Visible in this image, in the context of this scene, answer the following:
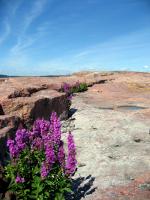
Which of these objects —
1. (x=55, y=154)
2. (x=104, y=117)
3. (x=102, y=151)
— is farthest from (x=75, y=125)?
(x=55, y=154)

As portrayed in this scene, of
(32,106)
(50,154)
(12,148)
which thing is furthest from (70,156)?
(32,106)

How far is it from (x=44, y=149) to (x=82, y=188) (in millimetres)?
2283

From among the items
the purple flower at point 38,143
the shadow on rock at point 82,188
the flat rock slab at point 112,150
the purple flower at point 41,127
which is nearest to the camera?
the purple flower at point 38,143

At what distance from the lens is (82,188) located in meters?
11.2

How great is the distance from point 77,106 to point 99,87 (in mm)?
11030

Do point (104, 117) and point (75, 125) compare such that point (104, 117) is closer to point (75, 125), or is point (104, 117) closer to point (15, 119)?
point (75, 125)

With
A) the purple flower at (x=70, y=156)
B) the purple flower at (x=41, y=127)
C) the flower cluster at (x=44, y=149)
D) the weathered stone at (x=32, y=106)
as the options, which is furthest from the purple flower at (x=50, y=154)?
the weathered stone at (x=32, y=106)

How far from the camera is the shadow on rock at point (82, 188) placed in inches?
420

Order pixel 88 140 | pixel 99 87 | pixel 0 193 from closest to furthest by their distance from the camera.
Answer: pixel 0 193 → pixel 88 140 → pixel 99 87

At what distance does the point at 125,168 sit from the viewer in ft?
42.3

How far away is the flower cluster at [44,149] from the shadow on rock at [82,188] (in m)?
1.26

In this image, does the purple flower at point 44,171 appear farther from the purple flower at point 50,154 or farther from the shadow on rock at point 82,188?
the shadow on rock at point 82,188

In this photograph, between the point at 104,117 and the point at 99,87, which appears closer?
the point at 104,117

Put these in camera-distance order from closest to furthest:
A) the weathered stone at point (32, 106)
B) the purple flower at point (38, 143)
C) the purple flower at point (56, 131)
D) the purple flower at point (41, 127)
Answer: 1. the purple flower at point (56, 131)
2. the purple flower at point (38, 143)
3. the purple flower at point (41, 127)
4. the weathered stone at point (32, 106)
